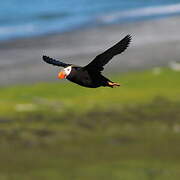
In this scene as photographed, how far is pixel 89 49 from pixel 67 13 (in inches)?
353

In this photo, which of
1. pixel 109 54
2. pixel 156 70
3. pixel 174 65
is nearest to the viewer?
pixel 109 54

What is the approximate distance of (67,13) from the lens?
55656 mm

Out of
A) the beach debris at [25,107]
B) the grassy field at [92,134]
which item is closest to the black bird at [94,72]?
the grassy field at [92,134]

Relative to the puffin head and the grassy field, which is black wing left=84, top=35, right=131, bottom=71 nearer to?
the puffin head

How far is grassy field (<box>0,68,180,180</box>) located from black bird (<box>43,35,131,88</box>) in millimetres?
14469

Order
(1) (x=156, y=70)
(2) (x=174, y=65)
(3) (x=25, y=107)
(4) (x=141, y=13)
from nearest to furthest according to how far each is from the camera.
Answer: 1. (3) (x=25, y=107)
2. (1) (x=156, y=70)
3. (2) (x=174, y=65)
4. (4) (x=141, y=13)

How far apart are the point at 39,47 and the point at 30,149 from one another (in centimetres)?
1433

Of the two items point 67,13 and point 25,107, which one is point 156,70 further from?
point 67,13

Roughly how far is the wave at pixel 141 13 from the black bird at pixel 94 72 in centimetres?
3366

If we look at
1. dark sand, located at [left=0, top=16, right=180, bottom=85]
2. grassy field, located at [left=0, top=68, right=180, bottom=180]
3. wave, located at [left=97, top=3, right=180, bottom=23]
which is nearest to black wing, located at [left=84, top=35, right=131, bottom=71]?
grassy field, located at [left=0, top=68, right=180, bottom=180]

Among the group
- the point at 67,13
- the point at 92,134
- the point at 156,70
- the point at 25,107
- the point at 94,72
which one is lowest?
the point at 92,134

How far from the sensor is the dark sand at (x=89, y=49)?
144ft

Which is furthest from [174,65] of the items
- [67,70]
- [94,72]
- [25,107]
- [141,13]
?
[67,70]

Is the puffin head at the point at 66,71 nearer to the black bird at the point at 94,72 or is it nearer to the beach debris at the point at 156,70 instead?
the black bird at the point at 94,72
